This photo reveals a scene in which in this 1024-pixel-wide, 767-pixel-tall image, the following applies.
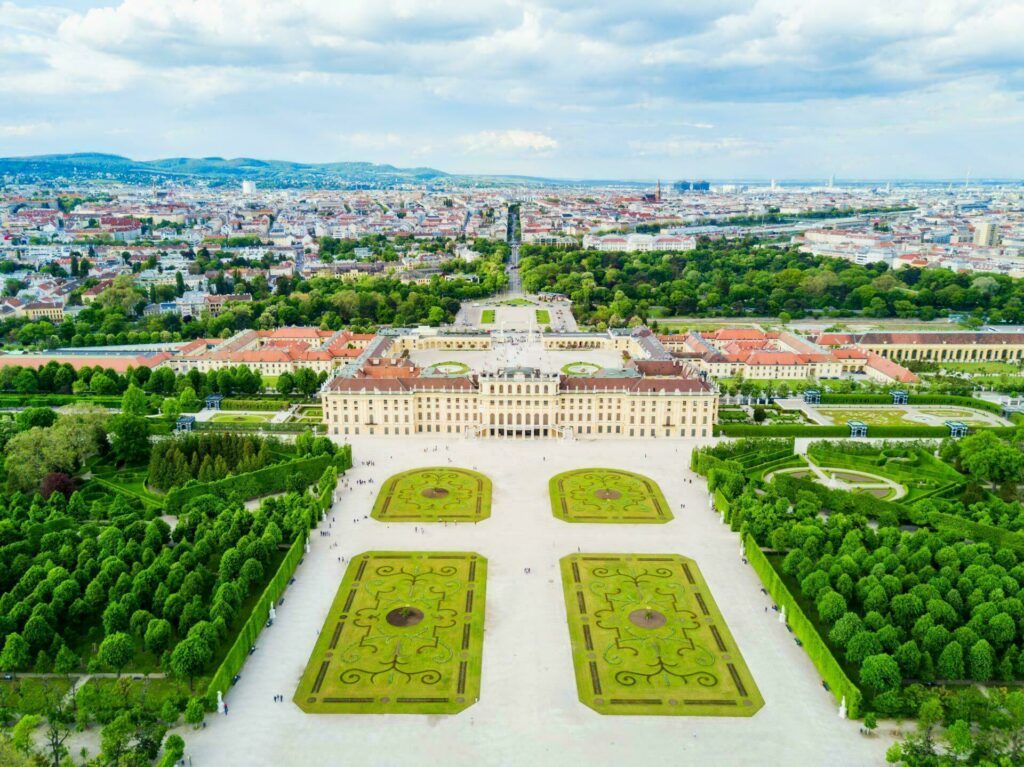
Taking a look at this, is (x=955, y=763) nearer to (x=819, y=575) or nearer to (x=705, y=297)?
(x=819, y=575)

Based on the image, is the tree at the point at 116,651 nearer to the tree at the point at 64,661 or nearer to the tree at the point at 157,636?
the tree at the point at 157,636

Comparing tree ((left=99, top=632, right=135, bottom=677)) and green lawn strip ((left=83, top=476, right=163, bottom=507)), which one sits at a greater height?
tree ((left=99, top=632, right=135, bottom=677))

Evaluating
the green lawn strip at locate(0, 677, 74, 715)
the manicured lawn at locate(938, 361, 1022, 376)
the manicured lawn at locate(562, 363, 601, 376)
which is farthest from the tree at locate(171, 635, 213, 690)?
the manicured lawn at locate(938, 361, 1022, 376)

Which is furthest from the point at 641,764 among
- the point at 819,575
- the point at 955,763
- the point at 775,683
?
the point at 819,575

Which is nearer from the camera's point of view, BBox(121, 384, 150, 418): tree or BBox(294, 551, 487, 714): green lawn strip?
BBox(294, 551, 487, 714): green lawn strip

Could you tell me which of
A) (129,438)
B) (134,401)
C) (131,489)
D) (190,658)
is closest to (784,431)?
(190,658)

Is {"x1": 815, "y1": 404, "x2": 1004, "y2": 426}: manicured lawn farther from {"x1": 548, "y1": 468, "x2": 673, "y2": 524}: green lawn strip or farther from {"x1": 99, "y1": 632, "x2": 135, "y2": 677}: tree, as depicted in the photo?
{"x1": 99, "y1": 632, "x2": 135, "y2": 677}: tree

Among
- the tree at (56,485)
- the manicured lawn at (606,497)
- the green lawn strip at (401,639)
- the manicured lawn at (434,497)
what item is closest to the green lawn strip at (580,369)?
the manicured lawn at (606,497)

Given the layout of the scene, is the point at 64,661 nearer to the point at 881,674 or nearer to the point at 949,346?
the point at 881,674
